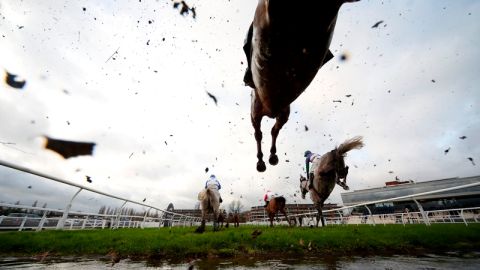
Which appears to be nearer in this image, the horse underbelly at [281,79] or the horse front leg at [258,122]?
the horse underbelly at [281,79]

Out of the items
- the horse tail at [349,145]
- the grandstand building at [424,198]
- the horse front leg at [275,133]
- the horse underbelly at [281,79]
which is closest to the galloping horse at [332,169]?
the horse tail at [349,145]

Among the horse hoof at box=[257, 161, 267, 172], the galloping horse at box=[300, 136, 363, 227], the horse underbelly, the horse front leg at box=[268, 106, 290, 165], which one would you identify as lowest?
the horse underbelly

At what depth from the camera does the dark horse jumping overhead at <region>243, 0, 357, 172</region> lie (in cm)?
139

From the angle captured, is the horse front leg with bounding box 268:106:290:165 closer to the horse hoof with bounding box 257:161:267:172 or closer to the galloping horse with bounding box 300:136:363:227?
the horse hoof with bounding box 257:161:267:172

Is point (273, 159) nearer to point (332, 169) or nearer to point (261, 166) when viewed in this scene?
point (261, 166)

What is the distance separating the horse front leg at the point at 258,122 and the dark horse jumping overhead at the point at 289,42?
4.88 ft

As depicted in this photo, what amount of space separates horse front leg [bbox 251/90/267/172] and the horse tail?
22.8ft

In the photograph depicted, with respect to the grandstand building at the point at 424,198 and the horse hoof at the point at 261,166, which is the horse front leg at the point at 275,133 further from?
the grandstand building at the point at 424,198

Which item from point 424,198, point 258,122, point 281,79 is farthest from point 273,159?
point 424,198

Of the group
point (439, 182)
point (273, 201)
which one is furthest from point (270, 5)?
point (439, 182)

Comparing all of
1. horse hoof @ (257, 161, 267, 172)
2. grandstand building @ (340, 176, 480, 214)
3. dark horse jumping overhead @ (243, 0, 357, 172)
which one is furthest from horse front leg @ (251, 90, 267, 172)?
grandstand building @ (340, 176, 480, 214)

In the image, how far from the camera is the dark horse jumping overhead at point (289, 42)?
1389 millimetres

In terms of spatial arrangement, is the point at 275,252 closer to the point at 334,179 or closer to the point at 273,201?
the point at 334,179

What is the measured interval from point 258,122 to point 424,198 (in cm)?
3632
